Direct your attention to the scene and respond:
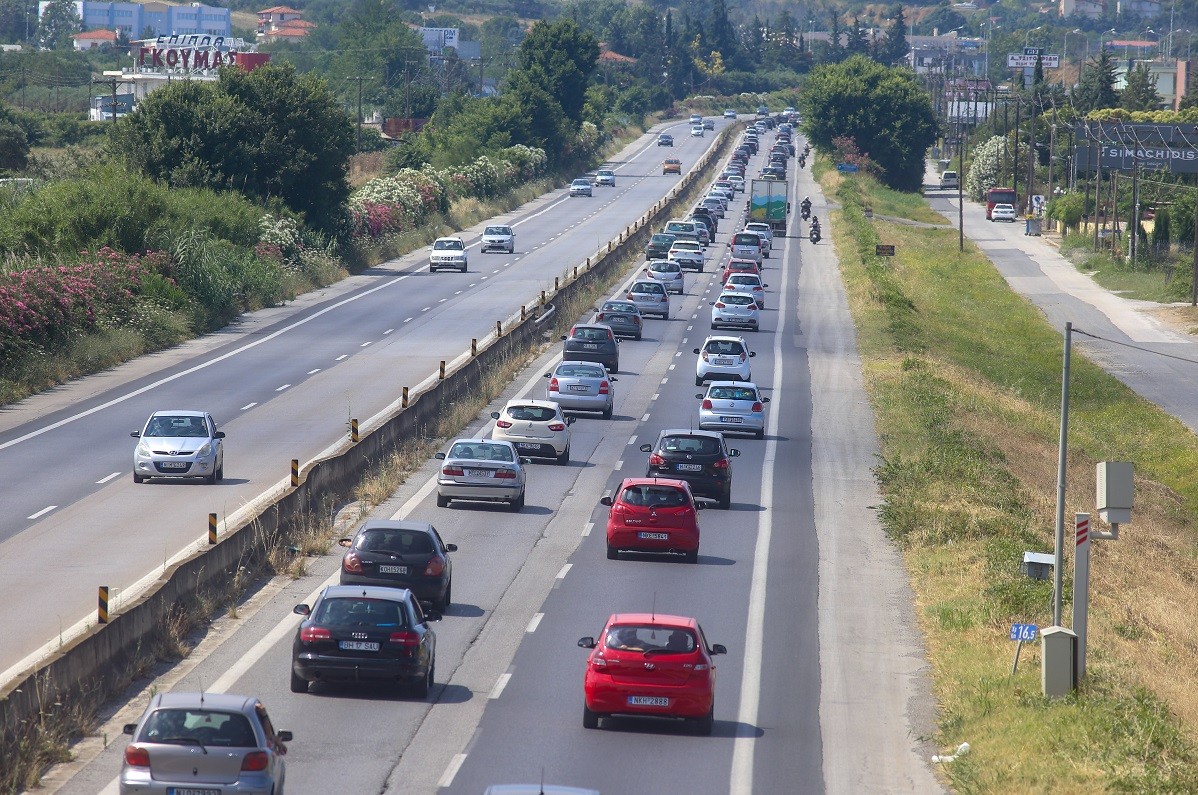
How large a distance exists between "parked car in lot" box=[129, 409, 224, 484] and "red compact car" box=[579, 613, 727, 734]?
16.9 meters

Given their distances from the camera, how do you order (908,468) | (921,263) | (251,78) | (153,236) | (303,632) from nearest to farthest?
(303,632)
(908,468)
(153,236)
(251,78)
(921,263)

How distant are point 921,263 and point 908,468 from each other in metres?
64.2

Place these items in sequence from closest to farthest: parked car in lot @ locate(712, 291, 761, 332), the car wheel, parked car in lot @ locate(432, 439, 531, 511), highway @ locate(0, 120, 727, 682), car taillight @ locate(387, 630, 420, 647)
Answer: car taillight @ locate(387, 630, 420, 647) → the car wheel → highway @ locate(0, 120, 727, 682) → parked car in lot @ locate(432, 439, 531, 511) → parked car in lot @ locate(712, 291, 761, 332)

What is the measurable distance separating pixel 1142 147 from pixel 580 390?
93.9 m

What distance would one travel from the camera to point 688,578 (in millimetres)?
27422

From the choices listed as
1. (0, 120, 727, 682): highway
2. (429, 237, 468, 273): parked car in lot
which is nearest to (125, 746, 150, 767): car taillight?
(0, 120, 727, 682): highway

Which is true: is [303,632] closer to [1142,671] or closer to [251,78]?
[1142,671]

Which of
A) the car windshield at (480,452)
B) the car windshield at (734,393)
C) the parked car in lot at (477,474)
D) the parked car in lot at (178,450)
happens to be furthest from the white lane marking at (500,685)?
the car windshield at (734,393)

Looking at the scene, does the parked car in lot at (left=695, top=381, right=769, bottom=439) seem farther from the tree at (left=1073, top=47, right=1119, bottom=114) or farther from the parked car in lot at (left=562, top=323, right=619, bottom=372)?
the tree at (left=1073, top=47, right=1119, bottom=114)

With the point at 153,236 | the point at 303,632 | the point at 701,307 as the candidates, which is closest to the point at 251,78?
the point at 153,236

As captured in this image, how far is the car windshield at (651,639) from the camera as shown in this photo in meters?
18.2

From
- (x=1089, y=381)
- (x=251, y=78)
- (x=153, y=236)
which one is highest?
(x=251, y=78)

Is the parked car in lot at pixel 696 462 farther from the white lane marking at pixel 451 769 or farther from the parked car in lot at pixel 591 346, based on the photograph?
the parked car in lot at pixel 591 346

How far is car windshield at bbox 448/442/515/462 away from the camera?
106 feet
